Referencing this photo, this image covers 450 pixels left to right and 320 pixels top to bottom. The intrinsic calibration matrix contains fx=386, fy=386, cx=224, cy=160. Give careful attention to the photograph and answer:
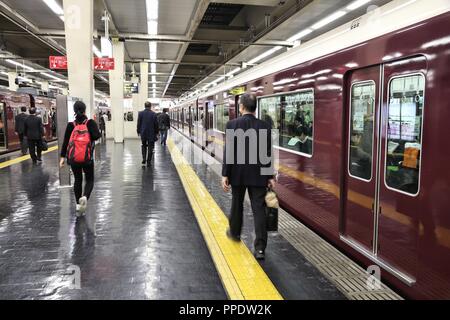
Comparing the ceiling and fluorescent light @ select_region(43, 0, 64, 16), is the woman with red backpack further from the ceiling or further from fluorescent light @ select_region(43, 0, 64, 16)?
fluorescent light @ select_region(43, 0, 64, 16)

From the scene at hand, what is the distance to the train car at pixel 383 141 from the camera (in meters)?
2.69

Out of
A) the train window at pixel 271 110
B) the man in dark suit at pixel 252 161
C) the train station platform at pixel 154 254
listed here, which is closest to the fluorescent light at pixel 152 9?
the train window at pixel 271 110

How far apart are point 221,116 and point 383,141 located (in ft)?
27.2

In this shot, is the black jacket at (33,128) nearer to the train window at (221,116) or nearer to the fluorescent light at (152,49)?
the train window at (221,116)

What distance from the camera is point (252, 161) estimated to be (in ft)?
12.8

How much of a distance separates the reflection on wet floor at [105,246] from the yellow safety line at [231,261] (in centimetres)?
11

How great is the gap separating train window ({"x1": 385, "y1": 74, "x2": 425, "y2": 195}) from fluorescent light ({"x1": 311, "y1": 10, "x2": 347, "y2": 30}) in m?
10.3

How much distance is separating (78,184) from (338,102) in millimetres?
3804

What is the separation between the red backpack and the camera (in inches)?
213

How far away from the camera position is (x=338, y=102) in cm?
411

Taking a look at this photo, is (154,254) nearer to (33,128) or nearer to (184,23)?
(33,128)

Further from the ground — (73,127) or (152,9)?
(152,9)

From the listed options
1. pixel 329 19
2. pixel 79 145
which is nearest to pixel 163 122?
pixel 329 19
